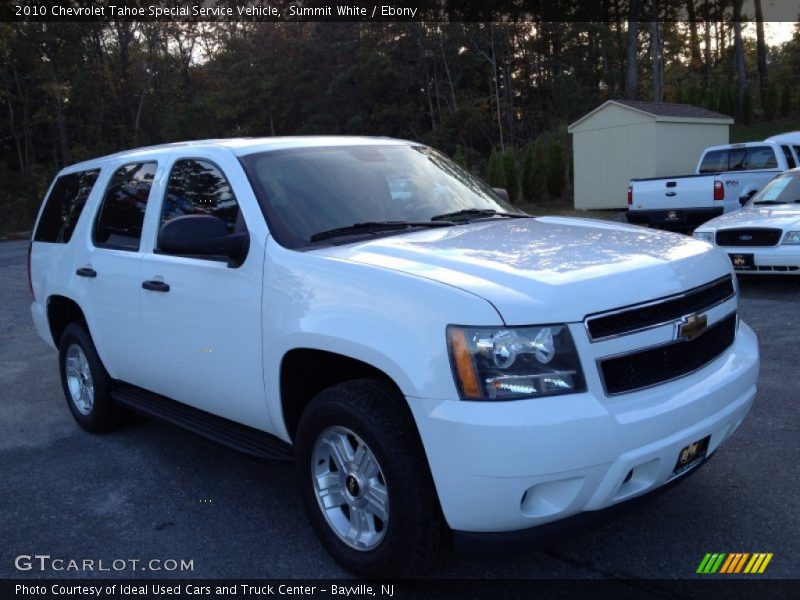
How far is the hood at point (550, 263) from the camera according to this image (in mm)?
2703

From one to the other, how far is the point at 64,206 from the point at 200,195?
194cm

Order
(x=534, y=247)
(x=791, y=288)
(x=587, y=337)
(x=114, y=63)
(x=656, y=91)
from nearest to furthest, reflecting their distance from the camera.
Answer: (x=587, y=337) → (x=534, y=247) → (x=791, y=288) → (x=656, y=91) → (x=114, y=63)

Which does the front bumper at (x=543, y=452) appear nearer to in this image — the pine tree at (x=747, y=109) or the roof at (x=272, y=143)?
the roof at (x=272, y=143)

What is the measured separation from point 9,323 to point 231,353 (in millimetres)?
7802

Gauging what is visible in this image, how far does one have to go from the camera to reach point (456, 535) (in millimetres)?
2736

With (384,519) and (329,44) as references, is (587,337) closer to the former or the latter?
(384,519)

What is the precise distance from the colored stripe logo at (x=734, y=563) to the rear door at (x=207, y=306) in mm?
2049

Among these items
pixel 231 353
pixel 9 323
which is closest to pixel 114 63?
pixel 9 323

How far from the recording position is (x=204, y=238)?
3.46m

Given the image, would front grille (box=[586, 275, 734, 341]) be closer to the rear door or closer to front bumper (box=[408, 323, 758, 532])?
front bumper (box=[408, 323, 758, 532])

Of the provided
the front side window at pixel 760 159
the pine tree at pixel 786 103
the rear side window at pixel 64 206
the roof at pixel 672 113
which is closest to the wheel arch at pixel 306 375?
the rear side window at pixel 64 206

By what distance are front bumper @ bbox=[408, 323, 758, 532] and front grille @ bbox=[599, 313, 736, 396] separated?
5cm

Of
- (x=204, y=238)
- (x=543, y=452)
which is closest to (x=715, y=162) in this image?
(x=204, y=238)

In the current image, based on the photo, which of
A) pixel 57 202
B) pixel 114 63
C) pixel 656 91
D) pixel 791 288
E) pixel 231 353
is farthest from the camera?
pixel 114 63
